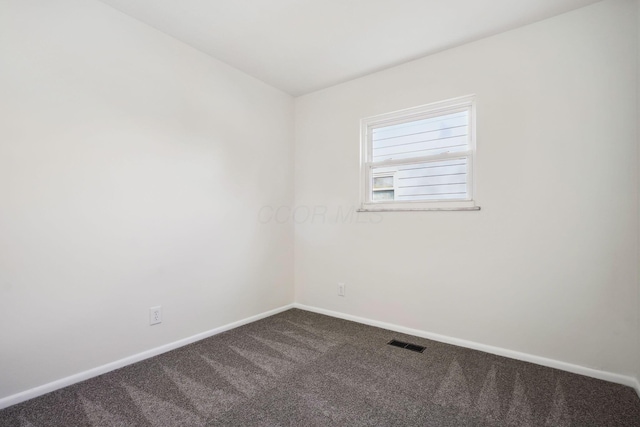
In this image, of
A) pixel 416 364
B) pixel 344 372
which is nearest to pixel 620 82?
pixel 416 364

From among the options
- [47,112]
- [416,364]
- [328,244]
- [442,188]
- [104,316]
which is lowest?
[416,364]

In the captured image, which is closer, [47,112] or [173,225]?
[47,112]

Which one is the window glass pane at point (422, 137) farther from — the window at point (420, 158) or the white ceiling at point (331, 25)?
the white ceiling at point (331, 25)

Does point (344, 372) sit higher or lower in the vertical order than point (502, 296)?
lower

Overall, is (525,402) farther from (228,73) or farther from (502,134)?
(228,73)

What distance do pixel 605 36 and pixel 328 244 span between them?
2.64 meters

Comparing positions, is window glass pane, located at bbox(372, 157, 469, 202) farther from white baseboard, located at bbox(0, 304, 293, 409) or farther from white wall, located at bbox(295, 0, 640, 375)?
white baseboard, located at bbox(0, 304, 293, 409)

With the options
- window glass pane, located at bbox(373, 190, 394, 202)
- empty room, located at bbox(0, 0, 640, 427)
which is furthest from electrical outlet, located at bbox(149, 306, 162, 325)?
window glass pane, located at bbox(373, 190, 394, 202)

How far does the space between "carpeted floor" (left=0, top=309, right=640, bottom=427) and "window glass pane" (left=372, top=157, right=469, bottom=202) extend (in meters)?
1.26

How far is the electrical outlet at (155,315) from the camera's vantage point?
7.52 feet

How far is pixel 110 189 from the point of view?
2.07 m

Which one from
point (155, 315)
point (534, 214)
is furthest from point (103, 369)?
point (534, 214)

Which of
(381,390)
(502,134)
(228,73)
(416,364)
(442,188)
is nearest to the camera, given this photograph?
(381,390)

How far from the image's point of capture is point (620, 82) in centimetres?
194
